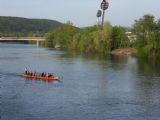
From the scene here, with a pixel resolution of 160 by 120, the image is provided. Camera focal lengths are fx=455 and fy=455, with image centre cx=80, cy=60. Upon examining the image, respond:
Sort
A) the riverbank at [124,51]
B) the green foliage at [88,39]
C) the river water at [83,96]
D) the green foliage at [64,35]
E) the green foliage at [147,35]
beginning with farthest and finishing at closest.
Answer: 1. the green foliage at [64,35]
2. the green foliage at [88,39]
3. the riverbank at [124,51]
4. the green foliage at [147,35]
5. the river water at [83,96]

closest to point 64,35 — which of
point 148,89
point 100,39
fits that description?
point 100,39

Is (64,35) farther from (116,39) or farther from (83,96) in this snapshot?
(83,96)

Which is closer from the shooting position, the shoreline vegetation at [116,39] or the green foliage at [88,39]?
the shoreline vegetation at [116,39]

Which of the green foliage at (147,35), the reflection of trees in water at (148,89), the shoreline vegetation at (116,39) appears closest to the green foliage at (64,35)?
the shoreline vegetation at (116,39)

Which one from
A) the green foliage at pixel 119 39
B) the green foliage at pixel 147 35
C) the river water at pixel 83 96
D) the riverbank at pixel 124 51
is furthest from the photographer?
the green foliage at pixel 119 39

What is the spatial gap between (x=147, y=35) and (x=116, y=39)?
52.1 ft

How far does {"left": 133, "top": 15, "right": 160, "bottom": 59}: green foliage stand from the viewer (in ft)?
288

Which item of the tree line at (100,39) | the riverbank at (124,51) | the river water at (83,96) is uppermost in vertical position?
the tree line at (100,39)

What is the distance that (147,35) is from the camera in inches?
3622

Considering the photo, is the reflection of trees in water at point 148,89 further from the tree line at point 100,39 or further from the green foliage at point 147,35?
the tree line at point 100,39

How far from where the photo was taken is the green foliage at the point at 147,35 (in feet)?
288

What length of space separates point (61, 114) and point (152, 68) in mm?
35952

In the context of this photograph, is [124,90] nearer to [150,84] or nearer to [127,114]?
[150,84]

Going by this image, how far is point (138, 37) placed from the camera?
307 feet
